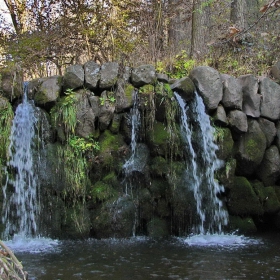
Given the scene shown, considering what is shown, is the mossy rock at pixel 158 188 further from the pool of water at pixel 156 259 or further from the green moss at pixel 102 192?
the pool of water at pixel 156 259

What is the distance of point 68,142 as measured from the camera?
6910mm

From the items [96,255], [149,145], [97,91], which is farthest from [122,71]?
[96,255]

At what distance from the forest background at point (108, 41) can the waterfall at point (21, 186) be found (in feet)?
6.93

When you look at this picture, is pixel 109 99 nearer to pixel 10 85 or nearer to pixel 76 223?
pixel 10 85

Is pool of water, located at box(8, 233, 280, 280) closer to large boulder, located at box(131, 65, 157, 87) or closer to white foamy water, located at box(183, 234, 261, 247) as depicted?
white foamy water, located at box(183, 234, 261, 247)

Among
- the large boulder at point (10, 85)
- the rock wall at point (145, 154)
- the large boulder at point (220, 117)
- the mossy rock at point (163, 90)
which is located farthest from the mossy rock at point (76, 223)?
the large boulder at point (220, 117)

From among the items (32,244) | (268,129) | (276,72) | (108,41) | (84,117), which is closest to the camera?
(32,244)

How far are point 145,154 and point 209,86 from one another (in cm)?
172

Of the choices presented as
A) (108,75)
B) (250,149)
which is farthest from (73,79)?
(250,149)

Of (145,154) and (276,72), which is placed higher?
(276,72)

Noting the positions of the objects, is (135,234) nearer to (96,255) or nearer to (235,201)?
(96,255)

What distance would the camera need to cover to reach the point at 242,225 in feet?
24.0

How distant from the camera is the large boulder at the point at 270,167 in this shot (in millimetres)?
7531

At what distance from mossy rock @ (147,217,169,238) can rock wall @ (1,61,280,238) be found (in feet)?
0.06
